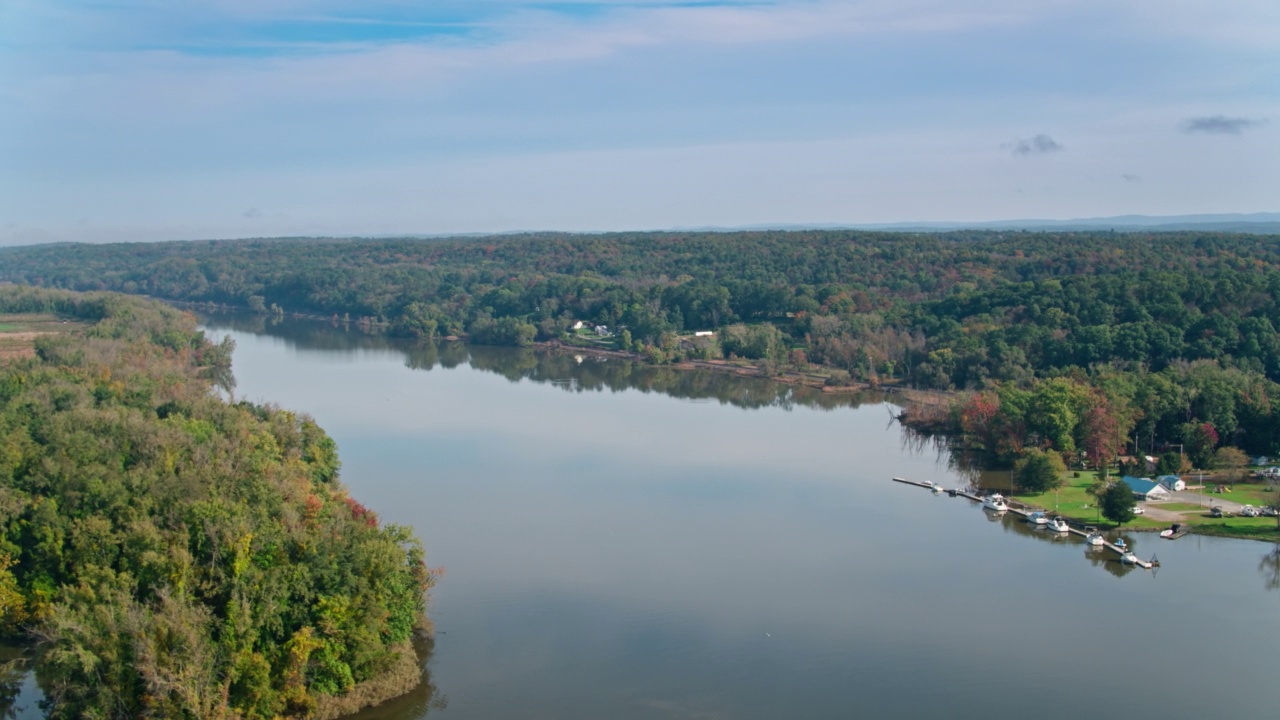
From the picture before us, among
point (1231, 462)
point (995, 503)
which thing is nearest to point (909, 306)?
point (1231, 462)

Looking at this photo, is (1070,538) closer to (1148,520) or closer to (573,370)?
(1148,520)

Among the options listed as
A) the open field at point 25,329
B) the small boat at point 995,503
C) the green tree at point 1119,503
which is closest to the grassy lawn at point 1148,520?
the green tree at point 1119,503

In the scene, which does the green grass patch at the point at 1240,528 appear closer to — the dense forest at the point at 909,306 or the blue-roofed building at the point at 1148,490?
the blue-roofed building at the point at 1148,490

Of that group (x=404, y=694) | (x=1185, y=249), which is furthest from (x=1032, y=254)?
(x=404, y=694)

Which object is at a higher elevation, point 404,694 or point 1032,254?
point 1032,254

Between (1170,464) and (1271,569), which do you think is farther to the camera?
(1170,464)

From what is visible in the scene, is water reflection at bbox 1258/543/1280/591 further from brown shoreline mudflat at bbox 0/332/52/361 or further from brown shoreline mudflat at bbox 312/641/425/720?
brown shoreline mudflat at bbox 0/332/52/361

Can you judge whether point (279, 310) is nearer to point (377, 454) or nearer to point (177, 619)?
point (377, 454)
